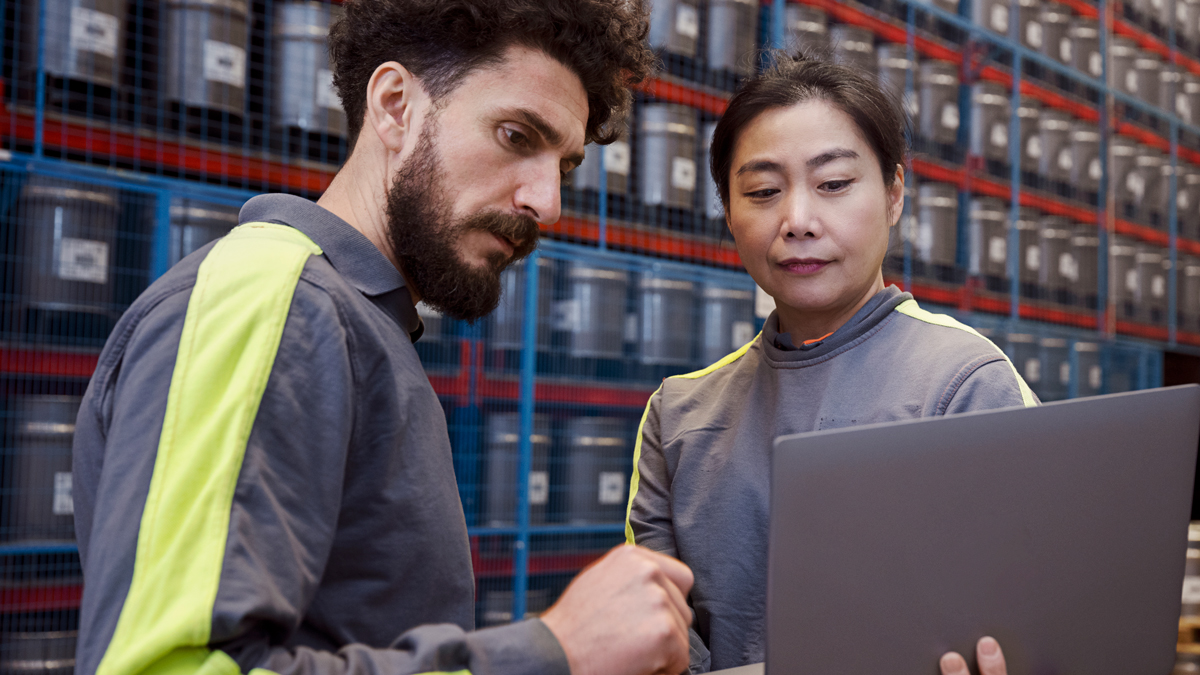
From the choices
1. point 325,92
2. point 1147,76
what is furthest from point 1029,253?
point 325,92

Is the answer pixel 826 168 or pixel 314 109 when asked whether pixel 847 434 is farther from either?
pixel 314 109

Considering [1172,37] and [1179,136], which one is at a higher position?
[1172,37]

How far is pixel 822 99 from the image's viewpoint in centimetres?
110

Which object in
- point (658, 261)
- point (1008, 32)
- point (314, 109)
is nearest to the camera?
point (314, 109)

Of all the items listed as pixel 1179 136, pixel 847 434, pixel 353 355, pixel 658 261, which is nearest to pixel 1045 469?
pixel 847 434

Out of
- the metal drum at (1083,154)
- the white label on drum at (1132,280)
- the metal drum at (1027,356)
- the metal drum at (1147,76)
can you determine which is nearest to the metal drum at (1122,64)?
the metal drum at (1147,76)

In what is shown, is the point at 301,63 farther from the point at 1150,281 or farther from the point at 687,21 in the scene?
the point at 1150,281

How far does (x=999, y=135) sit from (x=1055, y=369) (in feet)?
3.48

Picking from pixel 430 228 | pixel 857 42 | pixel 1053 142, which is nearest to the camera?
pixel 430 228

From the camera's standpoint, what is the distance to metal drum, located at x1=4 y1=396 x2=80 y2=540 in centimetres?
195

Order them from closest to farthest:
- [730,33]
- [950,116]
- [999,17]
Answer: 1. [730,33]
2. [950,116]
3. [999,17]

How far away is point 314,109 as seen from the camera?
2.36m

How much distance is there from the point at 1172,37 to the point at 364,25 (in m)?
5.38

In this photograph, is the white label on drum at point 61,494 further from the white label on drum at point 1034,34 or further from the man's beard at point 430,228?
the white label on drum at point 1034,34
